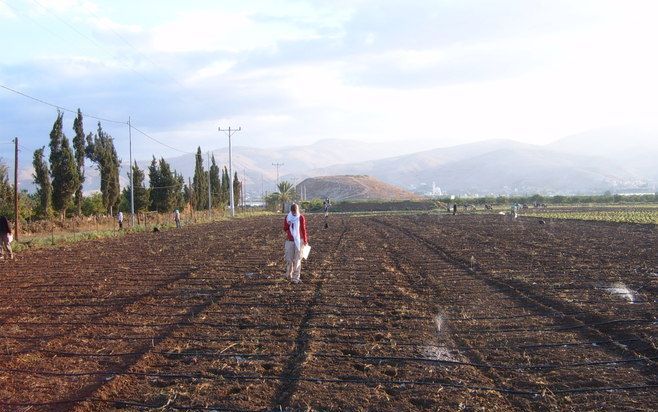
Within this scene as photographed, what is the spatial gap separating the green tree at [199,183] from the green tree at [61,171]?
1204 inches

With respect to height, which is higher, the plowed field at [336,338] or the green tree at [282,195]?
the green tree at [282,195]

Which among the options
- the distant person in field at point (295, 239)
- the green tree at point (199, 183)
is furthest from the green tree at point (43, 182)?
the distant person in field at point (295, 239)

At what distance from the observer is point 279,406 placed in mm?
5953

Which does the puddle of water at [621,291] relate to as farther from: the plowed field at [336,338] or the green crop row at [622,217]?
the green crop row at [622,217]

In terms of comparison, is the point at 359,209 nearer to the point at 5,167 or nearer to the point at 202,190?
the point at 202,190

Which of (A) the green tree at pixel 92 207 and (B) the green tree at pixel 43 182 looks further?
(A) the green tree at pixel 92 207

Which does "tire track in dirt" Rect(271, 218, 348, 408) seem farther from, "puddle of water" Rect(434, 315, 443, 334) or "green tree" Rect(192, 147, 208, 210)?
"green tree" Rect(192, 147, 208, 210)

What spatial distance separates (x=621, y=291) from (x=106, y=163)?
1834 inches

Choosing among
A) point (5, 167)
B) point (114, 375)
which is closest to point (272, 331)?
point (114, 375)

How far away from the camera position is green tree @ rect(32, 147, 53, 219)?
140 feet

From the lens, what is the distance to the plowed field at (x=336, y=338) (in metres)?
6.32

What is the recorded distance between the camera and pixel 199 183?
76500 millimetres

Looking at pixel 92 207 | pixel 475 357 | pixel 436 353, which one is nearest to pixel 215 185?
pixel 92 207

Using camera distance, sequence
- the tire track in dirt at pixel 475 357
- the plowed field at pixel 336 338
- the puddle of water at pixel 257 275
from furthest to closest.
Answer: the puddle of water at pixel 257 275 → the plowed field at pixel 336 338 → the tire track in dirt at pixel 475 357
